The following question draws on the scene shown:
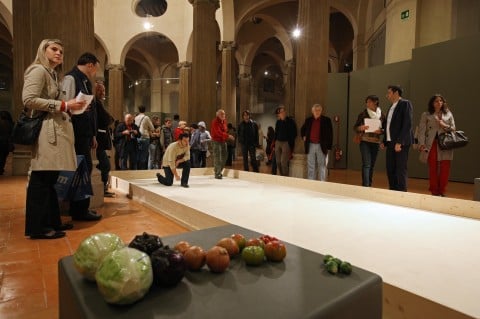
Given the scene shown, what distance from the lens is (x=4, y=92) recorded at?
2628 cm

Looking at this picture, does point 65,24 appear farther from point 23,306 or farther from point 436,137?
point 436,137

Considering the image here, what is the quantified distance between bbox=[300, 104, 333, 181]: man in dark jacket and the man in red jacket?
5.61 ft

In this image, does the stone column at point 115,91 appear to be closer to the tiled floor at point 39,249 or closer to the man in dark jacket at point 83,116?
the tiled floor at point 39,249

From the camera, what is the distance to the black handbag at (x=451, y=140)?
529 cm

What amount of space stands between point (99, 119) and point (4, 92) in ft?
90.0

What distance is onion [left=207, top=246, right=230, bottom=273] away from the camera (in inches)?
57.4

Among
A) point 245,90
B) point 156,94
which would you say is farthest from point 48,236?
point 156,94

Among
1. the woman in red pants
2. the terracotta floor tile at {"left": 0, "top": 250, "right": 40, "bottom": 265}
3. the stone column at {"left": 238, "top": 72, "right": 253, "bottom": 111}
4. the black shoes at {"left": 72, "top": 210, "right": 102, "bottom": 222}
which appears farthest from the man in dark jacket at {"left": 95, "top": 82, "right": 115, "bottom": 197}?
the stone column at {"left": 238, "top": 72, "right": 253, "bottom": 111}

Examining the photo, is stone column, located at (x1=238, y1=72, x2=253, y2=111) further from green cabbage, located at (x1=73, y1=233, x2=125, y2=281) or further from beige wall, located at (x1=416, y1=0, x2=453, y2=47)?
green cabbage, located at (x1=73, y1=233, x2=125, y2=281)

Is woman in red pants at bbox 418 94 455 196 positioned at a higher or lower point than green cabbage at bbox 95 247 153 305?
higher

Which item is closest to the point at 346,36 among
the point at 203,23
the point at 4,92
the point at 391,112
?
the point at 203,23

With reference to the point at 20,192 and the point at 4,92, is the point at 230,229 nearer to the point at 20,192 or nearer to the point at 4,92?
the point at 20,192

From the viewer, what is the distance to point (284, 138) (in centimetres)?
754

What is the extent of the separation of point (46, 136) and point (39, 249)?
3.10 ft
